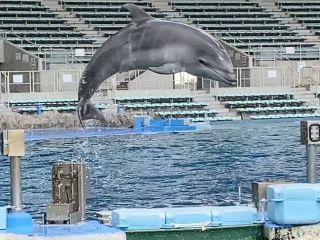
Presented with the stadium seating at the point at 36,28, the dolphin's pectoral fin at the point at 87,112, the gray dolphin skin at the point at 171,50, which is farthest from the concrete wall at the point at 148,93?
the gray dolphin skin at the point at 171,50

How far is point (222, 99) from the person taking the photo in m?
25.8

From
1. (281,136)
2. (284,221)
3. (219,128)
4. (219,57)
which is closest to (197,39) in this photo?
(219,57)

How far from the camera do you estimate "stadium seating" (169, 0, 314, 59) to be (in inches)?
1237

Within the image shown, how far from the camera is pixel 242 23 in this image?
3347 cm

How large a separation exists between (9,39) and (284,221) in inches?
900

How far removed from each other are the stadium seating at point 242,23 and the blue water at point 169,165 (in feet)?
33.9

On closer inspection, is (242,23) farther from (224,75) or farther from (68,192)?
(224,75)

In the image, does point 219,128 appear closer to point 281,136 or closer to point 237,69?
point 281,136

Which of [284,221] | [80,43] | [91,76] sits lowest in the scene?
[284,221]

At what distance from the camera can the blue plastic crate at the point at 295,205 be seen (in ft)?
20.8

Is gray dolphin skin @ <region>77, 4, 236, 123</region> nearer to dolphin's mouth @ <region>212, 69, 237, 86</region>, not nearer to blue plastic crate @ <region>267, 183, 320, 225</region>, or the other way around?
dolphin's mouth @ <region>212, 69, 237, 86</region>

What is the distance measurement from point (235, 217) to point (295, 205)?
473 mm

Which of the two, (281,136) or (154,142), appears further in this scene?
(281,136)

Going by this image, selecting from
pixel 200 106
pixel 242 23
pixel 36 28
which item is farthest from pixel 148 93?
pixel 242 23
